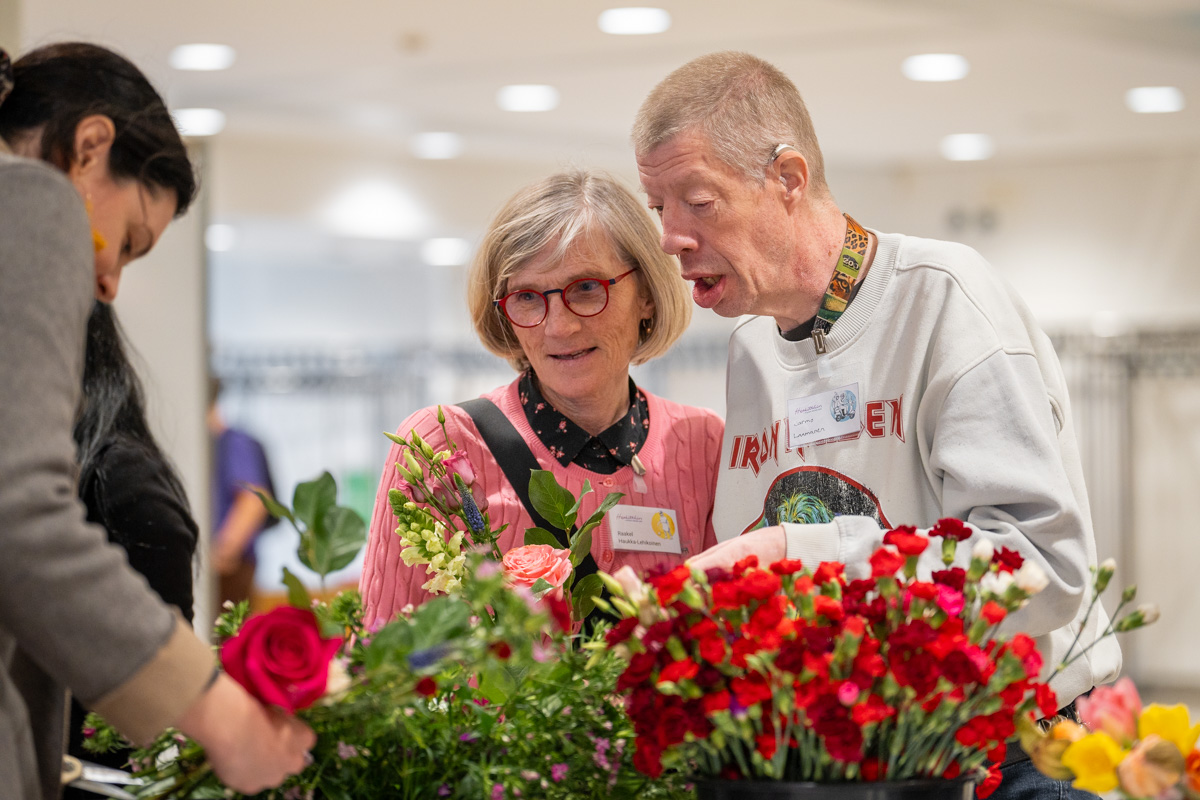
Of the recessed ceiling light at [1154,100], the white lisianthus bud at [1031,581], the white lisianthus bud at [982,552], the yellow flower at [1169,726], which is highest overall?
the recessed ceiling light at [1154,100]

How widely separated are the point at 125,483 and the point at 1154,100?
247 inches

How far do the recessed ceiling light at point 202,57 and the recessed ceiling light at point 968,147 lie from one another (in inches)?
168

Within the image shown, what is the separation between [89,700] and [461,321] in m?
8.12

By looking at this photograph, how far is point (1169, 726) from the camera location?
3.33ft

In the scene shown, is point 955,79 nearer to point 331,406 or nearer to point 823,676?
point 331,406

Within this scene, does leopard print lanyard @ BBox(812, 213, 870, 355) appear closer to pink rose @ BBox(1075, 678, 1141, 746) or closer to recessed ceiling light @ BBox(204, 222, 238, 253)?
pink rose @ BBox(1075, 678, 1141, 746)

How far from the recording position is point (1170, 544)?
7715 millimetres

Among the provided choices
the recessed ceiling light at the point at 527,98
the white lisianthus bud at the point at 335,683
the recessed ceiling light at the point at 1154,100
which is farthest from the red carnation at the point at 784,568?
the recessed ceiling light at the point at 1154,100

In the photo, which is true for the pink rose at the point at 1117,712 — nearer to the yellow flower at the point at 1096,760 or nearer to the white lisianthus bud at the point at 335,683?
the yellow flower at the point at 1096,760

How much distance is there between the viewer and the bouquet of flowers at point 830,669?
950mm

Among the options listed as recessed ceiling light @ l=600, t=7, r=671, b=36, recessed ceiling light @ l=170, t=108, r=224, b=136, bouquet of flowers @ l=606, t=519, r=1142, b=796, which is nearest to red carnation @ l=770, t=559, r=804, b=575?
bouquet of flowers @ l=606, t=519, r=1142, b=796

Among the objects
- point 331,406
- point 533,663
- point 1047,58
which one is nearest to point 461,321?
point 331,406

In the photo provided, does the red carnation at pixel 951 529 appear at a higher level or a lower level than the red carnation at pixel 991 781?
higher

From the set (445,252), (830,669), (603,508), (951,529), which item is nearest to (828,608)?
(830,669)
